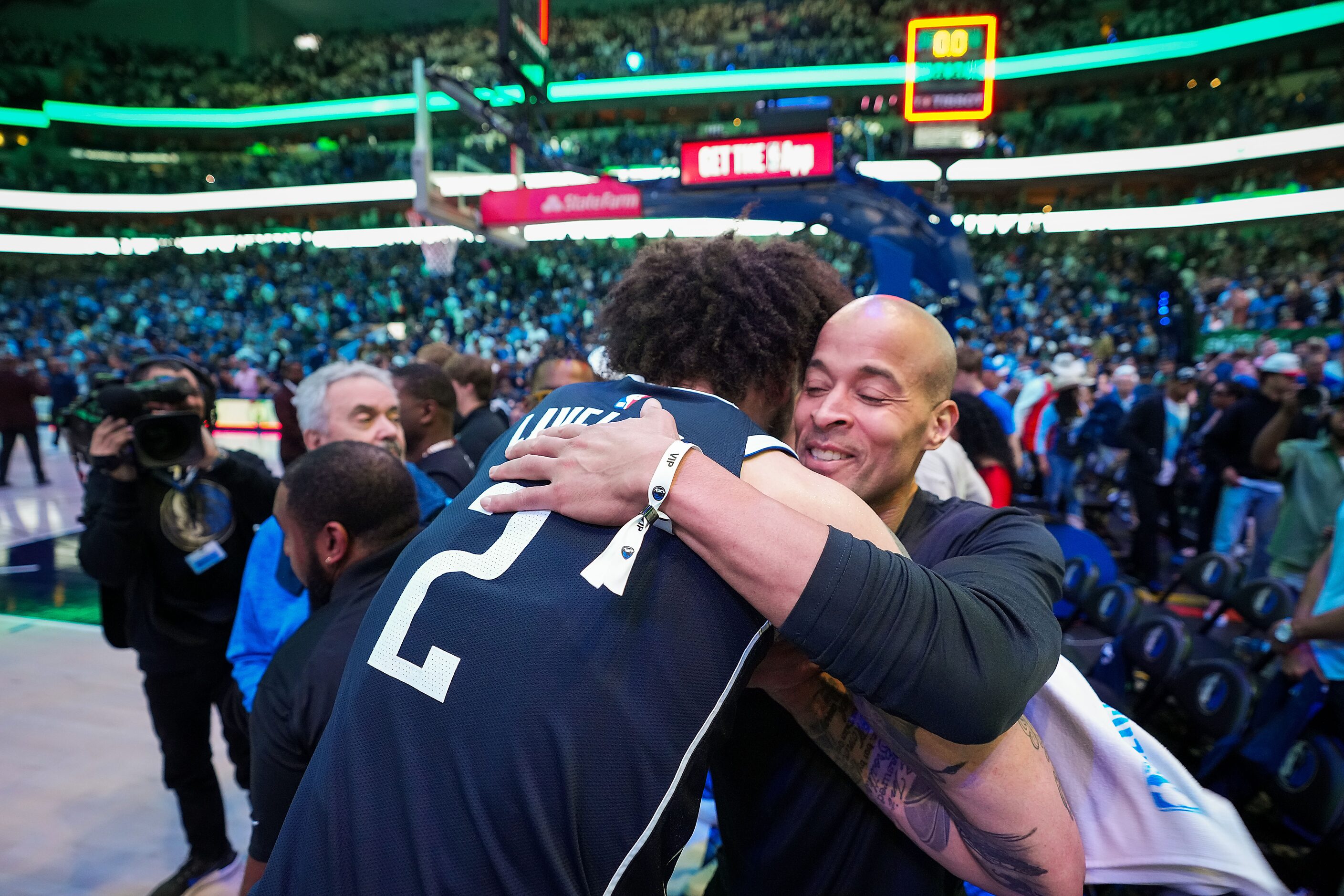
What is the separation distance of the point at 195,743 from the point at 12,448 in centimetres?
1028

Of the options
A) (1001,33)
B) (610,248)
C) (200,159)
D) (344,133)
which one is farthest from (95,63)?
(1001,33)

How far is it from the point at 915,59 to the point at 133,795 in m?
8.52

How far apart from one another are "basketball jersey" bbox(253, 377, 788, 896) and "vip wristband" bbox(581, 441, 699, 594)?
1 cm

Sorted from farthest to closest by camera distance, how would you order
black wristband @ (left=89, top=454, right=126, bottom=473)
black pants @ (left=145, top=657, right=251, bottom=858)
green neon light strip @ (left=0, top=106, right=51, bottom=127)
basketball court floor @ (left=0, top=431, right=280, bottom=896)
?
1. green neon light strip @ (left=0, top=106, right=51, bottom=127)
2. basketball court floor @ (left=0, top=431, right=280, bottom=896)
3. black pants @ (left=145, top=657, right=251, bottom=858)
4. black wristband @ (left=89, top=454, right=126, bottom=473)

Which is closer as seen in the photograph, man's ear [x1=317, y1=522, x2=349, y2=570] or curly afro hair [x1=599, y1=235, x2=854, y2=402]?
curly afro hair [x1=599, y1=235, x2=854, y2=402]

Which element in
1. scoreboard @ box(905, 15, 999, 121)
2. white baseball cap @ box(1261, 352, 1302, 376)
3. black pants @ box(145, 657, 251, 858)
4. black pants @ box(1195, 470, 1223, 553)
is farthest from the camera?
scoreboard @ box(905, 15, 999, 121)

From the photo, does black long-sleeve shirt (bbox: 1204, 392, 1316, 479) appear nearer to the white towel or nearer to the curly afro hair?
the white towel

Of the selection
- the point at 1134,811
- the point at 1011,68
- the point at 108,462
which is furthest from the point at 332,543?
the point at 1011,68

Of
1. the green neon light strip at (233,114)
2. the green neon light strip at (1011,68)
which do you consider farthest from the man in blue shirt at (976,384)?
the green neon light strip at (233,114)

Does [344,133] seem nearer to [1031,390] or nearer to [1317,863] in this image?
[1031,390]

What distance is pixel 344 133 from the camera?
104 feet

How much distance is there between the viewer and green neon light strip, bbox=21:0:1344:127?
20.9m

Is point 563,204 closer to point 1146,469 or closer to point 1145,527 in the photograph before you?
point 1146,469

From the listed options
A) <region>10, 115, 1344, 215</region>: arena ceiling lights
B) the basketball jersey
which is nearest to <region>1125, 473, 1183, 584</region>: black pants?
the basketball jersey
